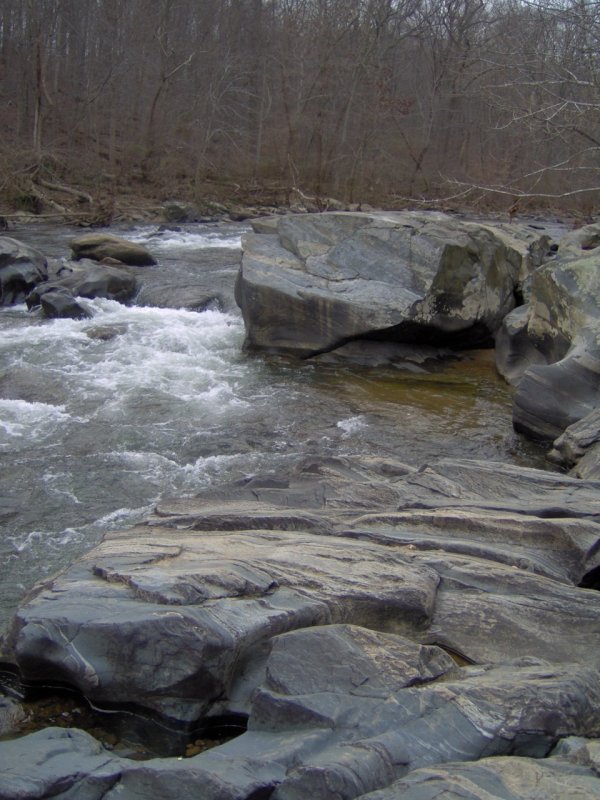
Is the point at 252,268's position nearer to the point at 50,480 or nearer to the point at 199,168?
the point at 50,480

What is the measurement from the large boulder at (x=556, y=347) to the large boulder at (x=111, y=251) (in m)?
6.87

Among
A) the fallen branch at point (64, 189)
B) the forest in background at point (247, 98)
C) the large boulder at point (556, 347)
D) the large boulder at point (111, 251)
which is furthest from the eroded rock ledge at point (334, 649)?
the forest in background at point (247, 98)

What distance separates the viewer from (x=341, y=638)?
11.9 ft

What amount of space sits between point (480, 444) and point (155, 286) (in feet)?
22.0

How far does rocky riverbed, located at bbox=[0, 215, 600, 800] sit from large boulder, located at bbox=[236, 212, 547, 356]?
390 cm

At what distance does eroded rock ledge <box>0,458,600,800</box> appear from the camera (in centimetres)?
294

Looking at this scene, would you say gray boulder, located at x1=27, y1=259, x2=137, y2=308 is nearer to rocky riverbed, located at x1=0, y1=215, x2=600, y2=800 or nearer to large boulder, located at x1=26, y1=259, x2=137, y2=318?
large boulder, located at x1=26, y1=259, x2=137, y2=318

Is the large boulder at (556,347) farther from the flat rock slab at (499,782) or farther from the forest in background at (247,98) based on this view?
the forest in background at (247,98)

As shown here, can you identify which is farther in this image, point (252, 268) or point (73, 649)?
point (252, 268)

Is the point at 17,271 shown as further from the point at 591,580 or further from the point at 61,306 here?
the point at 591,580

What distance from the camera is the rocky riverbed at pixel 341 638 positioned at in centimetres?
295

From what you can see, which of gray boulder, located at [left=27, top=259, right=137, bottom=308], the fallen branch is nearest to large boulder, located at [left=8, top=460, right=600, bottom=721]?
gray boulder, located at [left=27, top=259, right=137, bottom=308]

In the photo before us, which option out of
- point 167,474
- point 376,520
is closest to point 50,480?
point 167,474

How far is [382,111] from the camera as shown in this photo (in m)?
28.5
